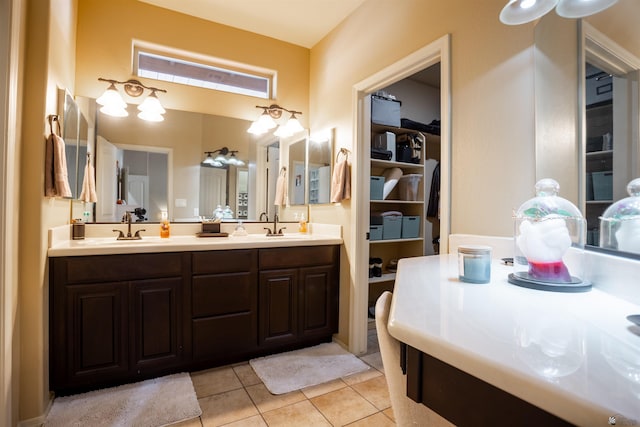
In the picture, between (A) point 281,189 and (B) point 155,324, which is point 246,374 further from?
(A) point 281,189

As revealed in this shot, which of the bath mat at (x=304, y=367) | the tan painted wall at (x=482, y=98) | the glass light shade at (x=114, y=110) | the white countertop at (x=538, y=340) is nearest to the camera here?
the white countertop at (x=538, y=340)

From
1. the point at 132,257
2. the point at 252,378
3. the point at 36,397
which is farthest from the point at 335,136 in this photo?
the point at 36,397

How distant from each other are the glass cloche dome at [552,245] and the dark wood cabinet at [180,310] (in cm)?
175

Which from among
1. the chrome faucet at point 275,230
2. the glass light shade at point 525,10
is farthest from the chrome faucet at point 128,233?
the glass light shade at point 525,10

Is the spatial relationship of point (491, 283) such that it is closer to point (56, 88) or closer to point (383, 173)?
point (56, 88)

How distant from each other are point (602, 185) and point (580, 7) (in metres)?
0.57

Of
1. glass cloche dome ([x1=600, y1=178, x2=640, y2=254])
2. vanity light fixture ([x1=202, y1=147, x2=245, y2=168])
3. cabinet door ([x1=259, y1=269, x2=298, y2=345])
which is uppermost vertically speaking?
vanity light fixture ([x1=202, y1=147, x2=245, y2=168])

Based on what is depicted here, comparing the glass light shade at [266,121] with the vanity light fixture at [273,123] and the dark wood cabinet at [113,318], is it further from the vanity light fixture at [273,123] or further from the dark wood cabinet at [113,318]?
the dark wood cabinet at [113,318]

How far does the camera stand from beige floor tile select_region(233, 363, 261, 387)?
2059mm

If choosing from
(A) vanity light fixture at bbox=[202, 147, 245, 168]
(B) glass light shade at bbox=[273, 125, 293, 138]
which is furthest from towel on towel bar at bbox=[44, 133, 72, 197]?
(B) glass light shade at bbox=[273, 125, 293, 138]

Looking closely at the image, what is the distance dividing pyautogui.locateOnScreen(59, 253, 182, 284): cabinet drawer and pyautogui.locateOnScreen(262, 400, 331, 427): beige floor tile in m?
1.06

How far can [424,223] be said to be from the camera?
11.8 ft

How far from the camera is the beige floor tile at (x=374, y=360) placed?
2309 mm

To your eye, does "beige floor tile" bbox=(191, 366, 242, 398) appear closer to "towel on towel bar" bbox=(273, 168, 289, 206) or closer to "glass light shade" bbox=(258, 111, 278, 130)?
"towel on towel bar" bbox=(273, 168, 289, 206)
